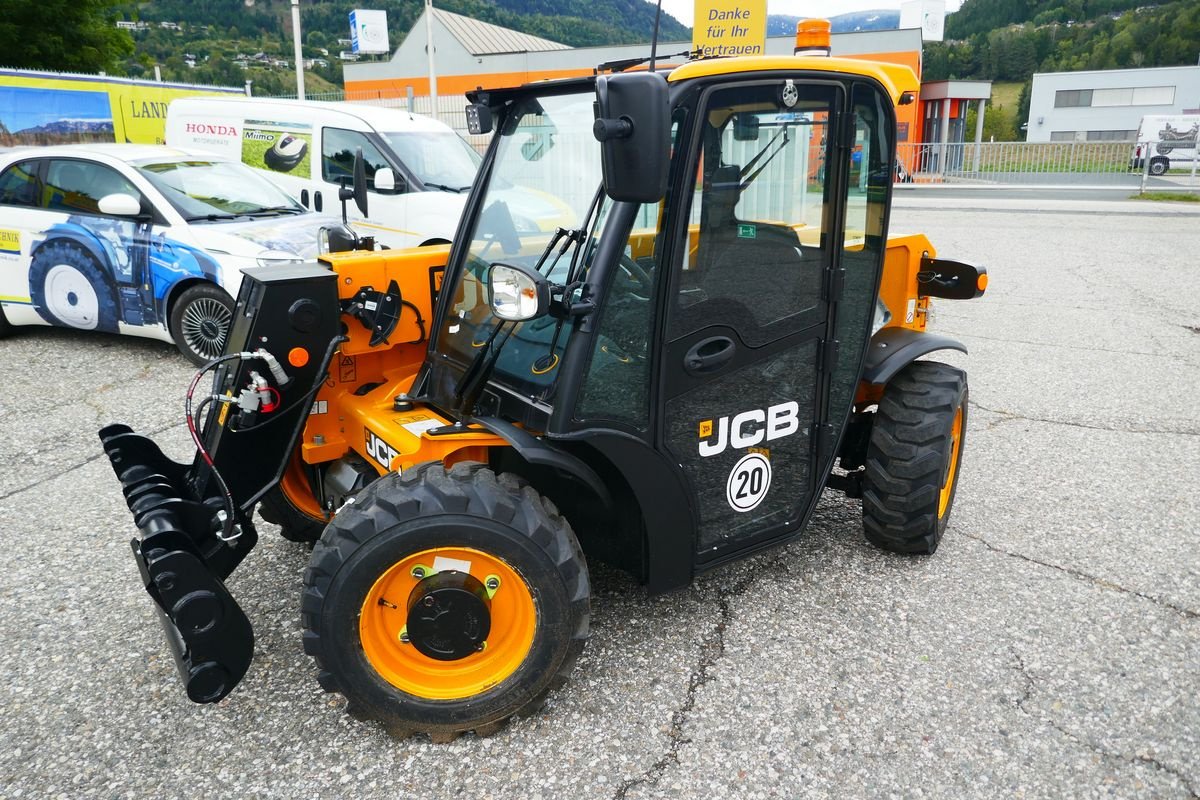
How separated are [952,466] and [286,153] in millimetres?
8374

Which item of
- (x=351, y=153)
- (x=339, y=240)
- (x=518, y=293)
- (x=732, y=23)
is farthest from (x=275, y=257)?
(x=732, y=23)

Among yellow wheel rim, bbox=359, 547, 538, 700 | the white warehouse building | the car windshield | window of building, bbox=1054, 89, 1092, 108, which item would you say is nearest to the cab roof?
yellow wheel rim, bbox=359, 547, 538, 700

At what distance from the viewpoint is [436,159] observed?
9.77m

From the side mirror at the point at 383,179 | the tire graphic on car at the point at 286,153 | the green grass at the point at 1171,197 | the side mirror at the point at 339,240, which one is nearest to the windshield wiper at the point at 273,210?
the side mirror at the point at 383,179

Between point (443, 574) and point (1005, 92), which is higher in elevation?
point (1005, 92)

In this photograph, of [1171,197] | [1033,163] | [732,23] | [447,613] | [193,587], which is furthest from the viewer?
[1033,163]

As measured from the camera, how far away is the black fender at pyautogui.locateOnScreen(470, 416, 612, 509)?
2.68 meters

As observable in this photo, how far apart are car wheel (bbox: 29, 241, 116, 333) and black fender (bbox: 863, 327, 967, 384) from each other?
608 cm

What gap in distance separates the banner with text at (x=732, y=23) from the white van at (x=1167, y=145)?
18.1m

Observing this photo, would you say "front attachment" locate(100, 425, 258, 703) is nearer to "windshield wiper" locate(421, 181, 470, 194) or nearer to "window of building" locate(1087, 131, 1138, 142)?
"windshield wiper" locate(421, 181, 470, 194)

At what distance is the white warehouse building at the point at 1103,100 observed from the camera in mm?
58719

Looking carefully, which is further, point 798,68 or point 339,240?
point 339,240

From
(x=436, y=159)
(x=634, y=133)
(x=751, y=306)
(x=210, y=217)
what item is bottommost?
(x=751, y=306)

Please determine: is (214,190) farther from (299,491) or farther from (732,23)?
(732,23)
